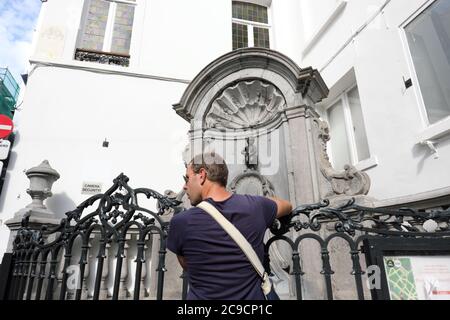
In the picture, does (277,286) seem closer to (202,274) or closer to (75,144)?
(202,274)

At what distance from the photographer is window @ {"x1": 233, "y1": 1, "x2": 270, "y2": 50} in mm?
8609

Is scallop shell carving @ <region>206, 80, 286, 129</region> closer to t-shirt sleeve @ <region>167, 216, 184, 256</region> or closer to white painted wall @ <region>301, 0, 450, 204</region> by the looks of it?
white painted wall @ <region>301, 0, 450, 204</region>

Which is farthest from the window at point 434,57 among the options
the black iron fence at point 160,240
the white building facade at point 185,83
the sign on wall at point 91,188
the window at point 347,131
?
the sign on wall at point 91,188

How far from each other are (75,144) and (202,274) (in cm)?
581

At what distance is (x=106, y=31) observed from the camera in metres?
7.52

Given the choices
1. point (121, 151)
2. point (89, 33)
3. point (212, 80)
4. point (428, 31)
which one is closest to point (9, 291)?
point (212, 80)

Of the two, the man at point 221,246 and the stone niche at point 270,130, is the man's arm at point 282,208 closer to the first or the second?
the man at point 221,246

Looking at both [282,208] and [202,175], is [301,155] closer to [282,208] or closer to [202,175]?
Result: [282,208]

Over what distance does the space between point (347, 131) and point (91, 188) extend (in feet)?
18.8

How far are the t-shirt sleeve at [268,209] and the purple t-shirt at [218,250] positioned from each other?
64mm

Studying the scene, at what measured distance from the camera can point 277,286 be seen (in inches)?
132

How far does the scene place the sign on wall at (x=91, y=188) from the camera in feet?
18.6

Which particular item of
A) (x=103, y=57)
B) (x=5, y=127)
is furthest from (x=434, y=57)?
(x=5, y=127)
